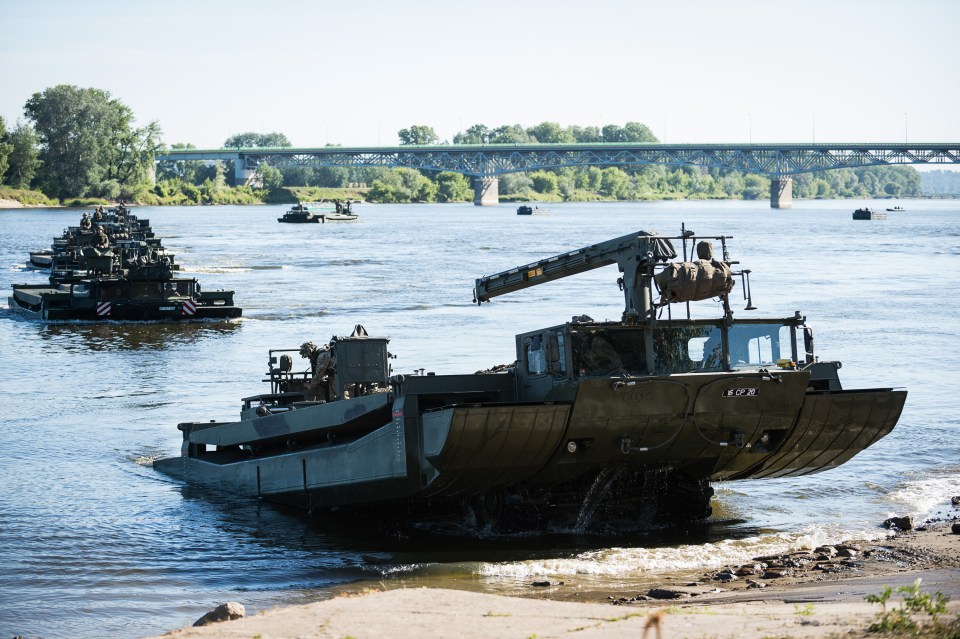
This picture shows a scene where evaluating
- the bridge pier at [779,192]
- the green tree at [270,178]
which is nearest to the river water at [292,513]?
the bridge pier at [779,192]

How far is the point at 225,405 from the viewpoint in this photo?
24.9 metres

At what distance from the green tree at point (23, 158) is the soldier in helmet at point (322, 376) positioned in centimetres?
13925

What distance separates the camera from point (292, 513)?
16500mm

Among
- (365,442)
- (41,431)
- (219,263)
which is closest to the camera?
(365,442)

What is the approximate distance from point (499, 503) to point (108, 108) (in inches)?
5790

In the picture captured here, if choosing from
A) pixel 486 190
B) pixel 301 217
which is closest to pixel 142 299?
pixel 301 217

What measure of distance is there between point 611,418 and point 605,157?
14796 cm

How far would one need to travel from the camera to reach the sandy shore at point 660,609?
8.91 meters

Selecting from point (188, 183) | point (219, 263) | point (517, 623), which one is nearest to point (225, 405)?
point (517, 623)

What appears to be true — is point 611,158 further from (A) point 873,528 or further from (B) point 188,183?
(A) point 873,528

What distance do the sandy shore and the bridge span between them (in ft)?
450

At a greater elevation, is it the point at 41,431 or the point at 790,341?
the point at 790,341

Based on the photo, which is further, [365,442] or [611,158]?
[611,158]

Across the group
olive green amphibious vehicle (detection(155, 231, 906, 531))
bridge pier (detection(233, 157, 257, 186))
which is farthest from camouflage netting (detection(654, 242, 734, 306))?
bridge pier (detection(233, 157, 257, 186))
